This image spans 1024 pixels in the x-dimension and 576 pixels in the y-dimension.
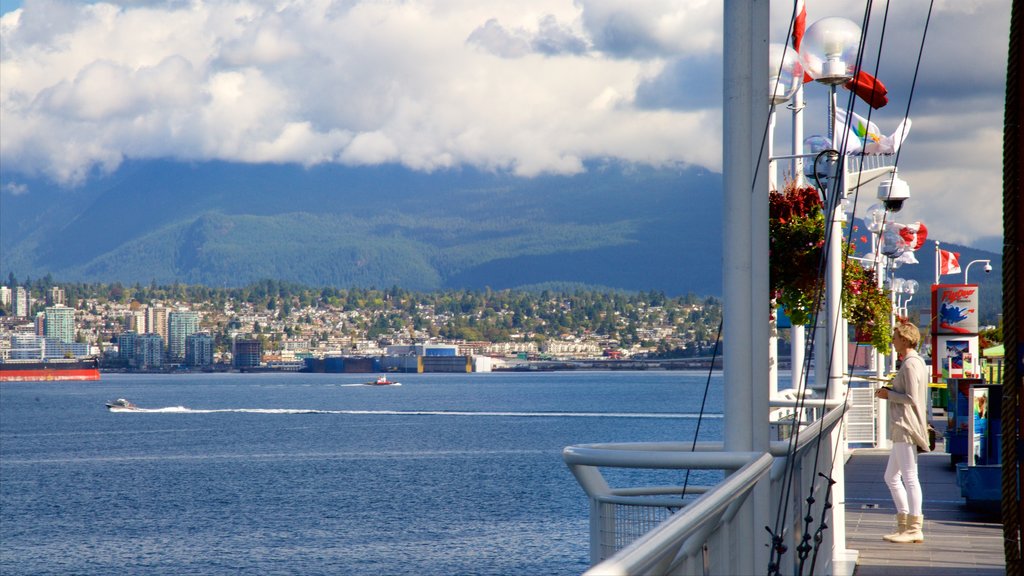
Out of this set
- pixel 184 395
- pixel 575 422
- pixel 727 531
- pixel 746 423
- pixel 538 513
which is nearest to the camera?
pixel 727 531

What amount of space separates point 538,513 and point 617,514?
114ft

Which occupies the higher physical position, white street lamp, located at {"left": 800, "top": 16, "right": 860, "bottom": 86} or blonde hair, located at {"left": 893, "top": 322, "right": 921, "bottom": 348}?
white street lamp, located at {"left": 800, "top": 16, "right": 860, "bottom": 86}

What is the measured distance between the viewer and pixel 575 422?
82.1m

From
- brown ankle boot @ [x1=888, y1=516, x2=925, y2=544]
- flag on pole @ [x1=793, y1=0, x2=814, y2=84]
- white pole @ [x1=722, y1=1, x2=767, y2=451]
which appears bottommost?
brown ankle boot @ [x1=888, y1=516, x2=925, y2=544]

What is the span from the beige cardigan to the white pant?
0.25 ft

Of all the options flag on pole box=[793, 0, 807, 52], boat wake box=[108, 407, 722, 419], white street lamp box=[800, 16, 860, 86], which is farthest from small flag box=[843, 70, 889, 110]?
boat wake box=[108, 407, 722, 419]

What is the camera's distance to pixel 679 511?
8.61ft

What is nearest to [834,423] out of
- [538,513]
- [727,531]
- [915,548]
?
[915,548]

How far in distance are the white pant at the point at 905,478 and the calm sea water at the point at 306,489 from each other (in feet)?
59.5

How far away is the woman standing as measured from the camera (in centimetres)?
827

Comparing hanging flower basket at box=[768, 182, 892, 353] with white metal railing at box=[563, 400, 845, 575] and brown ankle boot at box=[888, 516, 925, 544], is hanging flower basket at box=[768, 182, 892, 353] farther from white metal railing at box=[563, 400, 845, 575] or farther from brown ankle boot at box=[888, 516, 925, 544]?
white metal railing at box=[563, 400, 845, 575]

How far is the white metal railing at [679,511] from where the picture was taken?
239 centimetres

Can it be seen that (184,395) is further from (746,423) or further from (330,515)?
(746,423)

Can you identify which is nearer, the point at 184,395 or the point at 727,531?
the point at 727,531
